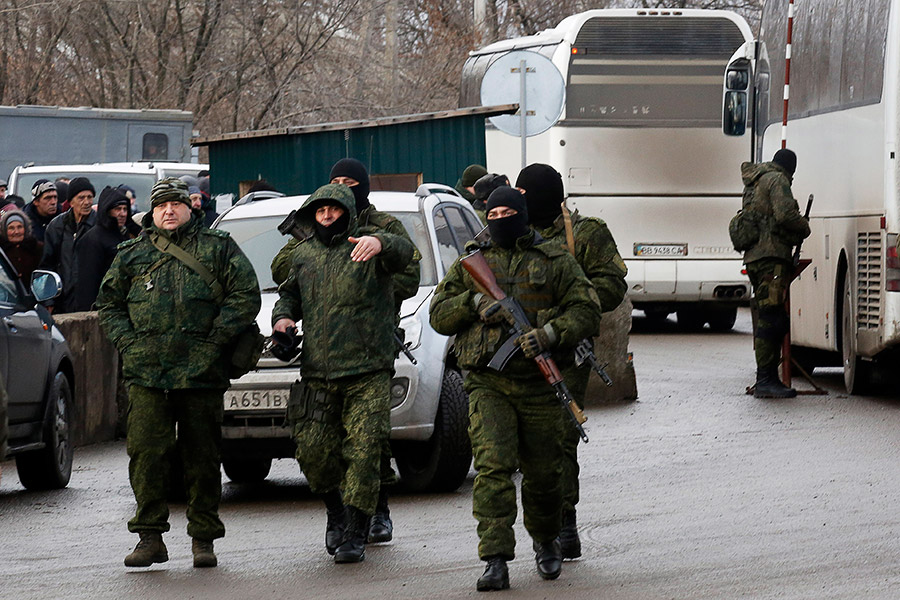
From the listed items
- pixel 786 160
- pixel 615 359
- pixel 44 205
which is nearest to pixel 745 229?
pixel 786 160

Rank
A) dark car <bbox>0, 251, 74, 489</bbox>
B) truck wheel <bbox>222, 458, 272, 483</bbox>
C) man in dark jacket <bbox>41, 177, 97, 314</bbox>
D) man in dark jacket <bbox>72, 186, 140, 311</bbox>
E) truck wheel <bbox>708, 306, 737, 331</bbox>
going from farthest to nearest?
truck wheel <bbox>708, 306, 737, 331</bbox> → man in dark jacket <bbox>41, 177, 97, 314</bbox> → man in dark jacket <bbox>72, 186, 140, 311</bbox> → truck wheel <bbox>222, 458, 272, 483</bbox> → dark car <bbox>0, 251, 74, 489</bbox>

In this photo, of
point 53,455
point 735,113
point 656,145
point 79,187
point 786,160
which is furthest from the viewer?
point 656,145

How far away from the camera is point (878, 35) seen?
14250mm

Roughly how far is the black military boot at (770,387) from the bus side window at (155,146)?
534 inches

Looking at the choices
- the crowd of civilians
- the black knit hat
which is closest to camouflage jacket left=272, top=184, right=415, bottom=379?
the black knit hat

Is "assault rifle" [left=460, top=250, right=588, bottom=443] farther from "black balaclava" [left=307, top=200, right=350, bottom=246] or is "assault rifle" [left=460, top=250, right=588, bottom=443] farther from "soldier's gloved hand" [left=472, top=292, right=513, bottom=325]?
"black balaclava" [left=307, top=200, right=350, bottom=246]

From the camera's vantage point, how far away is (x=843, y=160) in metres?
15.4

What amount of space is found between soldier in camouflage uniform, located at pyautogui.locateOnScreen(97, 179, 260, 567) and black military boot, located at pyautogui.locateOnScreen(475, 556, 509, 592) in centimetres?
146

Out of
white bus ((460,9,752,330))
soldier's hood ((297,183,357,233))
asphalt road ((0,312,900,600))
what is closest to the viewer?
asphalt road ((0,312,900,600))

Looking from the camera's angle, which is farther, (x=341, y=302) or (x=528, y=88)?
(x=528, y=88)

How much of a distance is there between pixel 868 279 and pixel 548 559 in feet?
24.9

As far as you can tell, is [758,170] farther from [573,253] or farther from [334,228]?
[334,228]

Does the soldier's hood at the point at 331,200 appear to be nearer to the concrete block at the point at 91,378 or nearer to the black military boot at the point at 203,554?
the black military boot at the point at 203,554

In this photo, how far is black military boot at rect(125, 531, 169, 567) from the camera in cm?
803
